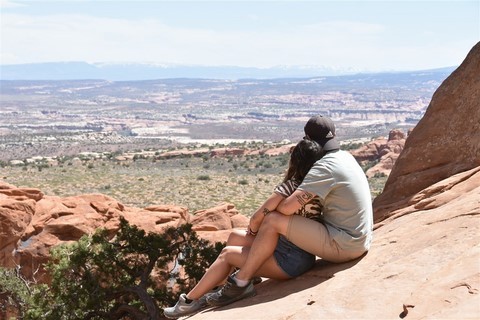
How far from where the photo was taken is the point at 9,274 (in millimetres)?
16188

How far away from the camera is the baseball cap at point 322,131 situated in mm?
7887

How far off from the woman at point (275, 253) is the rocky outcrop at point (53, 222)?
30.6 feet

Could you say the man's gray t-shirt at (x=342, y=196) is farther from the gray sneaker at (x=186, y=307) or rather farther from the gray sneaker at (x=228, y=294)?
the gray sneaker at (x=186, y=307)

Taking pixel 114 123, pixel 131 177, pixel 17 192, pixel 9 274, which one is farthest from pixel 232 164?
pixel 114 123

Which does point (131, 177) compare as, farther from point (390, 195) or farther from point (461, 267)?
point (461, 267)

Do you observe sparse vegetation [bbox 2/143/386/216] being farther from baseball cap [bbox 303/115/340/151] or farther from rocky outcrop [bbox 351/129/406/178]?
baseball cap [bbox 303/115/340/151]

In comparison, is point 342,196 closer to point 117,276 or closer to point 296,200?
point 296,200

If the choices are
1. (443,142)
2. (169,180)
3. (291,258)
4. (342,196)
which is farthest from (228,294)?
(169,180)

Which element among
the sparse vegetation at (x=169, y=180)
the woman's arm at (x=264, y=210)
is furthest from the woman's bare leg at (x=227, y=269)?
the sparse vegetation at (x=169, y=180)

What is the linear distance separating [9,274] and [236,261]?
10.3 metres

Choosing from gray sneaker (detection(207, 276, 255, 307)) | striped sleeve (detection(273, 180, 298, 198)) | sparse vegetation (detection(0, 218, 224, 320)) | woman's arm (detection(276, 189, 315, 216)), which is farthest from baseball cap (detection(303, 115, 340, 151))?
sparse vegetation (detection(0, 218, 224, 320))

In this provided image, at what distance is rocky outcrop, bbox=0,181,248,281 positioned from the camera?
1894 cm

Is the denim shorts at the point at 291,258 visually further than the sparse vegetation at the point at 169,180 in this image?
No

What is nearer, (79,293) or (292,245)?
(292,245)
